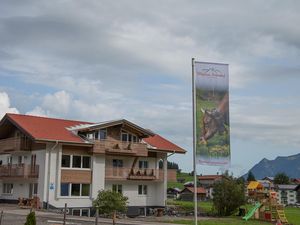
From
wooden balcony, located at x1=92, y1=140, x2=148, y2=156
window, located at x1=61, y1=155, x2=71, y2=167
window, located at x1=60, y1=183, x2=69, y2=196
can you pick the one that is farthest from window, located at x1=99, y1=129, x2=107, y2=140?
window, located at x1=60, y1=183, x2=69, y2=196

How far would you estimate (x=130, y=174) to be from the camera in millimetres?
46531

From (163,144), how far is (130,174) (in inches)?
257

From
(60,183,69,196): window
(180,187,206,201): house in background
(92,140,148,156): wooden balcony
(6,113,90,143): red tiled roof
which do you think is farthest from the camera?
(180,187,206,201): house in background

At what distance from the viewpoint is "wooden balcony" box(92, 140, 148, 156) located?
4384 cm

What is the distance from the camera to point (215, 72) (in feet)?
57.4

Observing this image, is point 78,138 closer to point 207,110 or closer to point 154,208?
point 154,208

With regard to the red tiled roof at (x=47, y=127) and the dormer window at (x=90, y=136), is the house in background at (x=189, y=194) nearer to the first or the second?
the red tiled roof at (x=47, y=127)

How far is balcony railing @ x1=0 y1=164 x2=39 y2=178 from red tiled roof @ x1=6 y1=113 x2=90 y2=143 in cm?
312

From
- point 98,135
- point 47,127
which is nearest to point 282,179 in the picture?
point 98,135

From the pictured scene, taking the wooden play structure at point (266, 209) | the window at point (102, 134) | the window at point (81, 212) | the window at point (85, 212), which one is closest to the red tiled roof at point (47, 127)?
the window at point (102, 134)

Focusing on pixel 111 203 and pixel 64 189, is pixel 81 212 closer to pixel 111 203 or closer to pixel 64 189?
Result: pixel 64 189

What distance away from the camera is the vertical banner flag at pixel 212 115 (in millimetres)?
16969

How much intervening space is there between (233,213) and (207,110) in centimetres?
3036

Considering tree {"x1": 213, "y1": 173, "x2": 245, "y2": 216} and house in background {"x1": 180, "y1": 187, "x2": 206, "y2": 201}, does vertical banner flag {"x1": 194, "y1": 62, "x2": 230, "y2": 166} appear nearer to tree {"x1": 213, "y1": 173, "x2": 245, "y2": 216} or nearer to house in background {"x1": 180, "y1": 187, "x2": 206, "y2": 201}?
tree {"x1": 213, "y1": 173, "x2": 245, "y2": 216}
